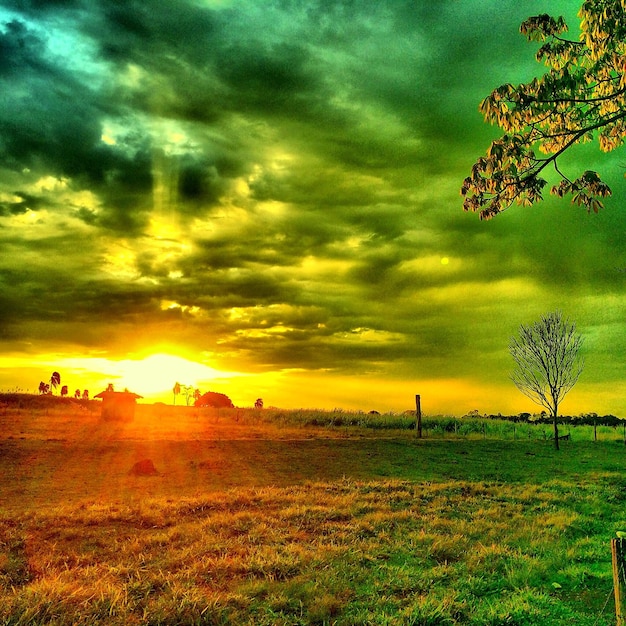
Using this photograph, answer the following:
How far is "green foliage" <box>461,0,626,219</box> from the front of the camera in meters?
9.23

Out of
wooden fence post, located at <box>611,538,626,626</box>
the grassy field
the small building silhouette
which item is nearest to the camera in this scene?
wooden fence post, located at <box>611,538,626,626</box>

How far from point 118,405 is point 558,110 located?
44.5 metres

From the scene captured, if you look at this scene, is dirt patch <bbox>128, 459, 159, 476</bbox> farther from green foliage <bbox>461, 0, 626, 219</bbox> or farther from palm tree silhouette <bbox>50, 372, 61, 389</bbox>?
palm tree silhouette <bbox>50, 372, 61, 389</bbox>

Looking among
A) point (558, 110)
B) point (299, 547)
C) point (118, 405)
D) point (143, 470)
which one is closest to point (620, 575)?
point (299, 547)

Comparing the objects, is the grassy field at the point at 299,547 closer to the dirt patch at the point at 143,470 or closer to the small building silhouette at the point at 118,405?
the dirt patch at the point at 143,470

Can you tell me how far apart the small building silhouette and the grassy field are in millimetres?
25359

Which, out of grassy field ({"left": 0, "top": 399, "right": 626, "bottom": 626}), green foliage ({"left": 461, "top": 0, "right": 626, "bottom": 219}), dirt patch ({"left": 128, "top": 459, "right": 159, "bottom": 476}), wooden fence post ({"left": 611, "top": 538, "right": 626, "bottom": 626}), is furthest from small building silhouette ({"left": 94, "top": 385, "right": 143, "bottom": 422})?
wooden fence post ({"left": 611, "top": 538, "right": 626, "bottom": 626})

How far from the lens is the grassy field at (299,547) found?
684cm

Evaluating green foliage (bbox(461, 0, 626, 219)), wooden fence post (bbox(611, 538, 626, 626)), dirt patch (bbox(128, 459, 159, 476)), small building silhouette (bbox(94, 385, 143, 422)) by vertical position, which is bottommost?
dirt patch (bbox(128, 459, 159, 476))

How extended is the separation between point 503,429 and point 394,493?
44.1m

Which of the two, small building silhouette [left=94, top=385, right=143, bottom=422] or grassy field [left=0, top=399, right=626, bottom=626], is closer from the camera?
grassy field [left=0, top=399, right=626, bottom=626]

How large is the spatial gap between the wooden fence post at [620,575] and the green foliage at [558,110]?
6.22 meters

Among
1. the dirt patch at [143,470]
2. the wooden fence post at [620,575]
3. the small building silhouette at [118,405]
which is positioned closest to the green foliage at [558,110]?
the wooden fence post at [620,575]

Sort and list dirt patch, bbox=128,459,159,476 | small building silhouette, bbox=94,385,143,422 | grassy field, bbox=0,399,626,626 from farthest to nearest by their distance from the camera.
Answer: small building silhouette, bbox=94,385,143,422 < dirt patch, bbox=128,459,159,476 < grassy field, bbox=0,399,626,626
